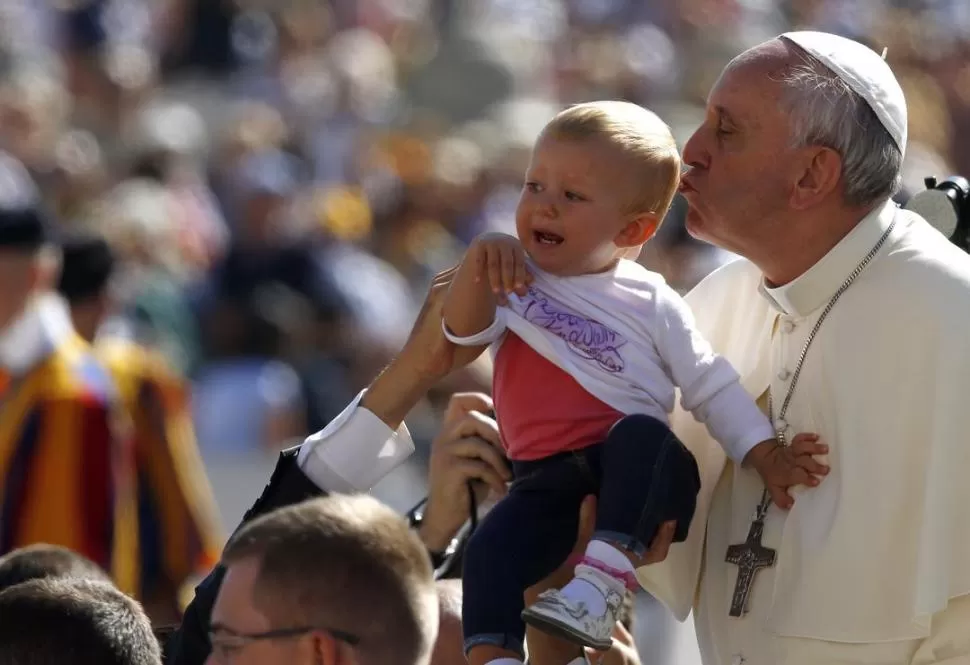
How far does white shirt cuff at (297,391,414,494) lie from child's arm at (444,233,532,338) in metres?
0.34

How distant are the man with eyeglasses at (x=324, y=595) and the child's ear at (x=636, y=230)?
919mm

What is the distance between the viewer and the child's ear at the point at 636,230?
3.94 metres

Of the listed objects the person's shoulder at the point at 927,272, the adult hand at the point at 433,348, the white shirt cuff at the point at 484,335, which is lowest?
the adult hand at the point at 433,348

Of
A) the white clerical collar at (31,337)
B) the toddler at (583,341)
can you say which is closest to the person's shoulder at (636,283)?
the toddler at (583,341)

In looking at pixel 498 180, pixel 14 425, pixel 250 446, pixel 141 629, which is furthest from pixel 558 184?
pixel 498 180

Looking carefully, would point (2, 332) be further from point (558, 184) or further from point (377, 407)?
point (558, 184)

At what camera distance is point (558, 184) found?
3.90m

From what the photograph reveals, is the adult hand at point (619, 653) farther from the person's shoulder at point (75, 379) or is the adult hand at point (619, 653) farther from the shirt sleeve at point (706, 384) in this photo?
the person's shoulder at point (75, 379)

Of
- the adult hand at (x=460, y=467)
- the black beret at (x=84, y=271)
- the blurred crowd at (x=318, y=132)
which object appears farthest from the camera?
the blurred crowd at (x=318, y=132)

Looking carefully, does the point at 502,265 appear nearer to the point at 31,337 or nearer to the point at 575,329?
the point at 575,329

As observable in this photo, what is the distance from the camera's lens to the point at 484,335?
13.0ft

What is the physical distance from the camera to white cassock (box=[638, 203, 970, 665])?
380 centimetres

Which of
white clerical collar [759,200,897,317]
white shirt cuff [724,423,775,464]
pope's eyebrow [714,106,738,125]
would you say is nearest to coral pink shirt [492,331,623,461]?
white shirt cuff [724,423,775,464]

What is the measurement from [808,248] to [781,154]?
0.68ft
